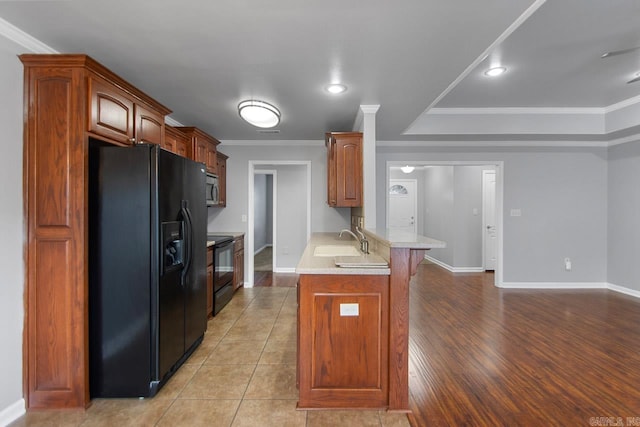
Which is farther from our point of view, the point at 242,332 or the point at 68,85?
the point at 242,332

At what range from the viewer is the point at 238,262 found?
4492mm

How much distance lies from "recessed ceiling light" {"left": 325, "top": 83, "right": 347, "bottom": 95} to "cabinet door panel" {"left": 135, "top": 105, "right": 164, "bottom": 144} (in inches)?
60.2

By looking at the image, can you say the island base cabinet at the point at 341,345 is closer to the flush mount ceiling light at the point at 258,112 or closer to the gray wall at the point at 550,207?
the flush mount ceiling light at the point at 258,112

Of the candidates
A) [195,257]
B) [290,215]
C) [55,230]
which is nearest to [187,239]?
[195,257]

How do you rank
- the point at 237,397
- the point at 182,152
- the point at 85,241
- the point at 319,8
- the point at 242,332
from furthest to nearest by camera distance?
the point at 182,152
the point at 242,332
the point at 237,397
the point at 85,241
the point at 319,8

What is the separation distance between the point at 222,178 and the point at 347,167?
2.21 meters

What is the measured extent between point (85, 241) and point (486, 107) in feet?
14.8

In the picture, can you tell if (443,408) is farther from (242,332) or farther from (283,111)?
(283,111)

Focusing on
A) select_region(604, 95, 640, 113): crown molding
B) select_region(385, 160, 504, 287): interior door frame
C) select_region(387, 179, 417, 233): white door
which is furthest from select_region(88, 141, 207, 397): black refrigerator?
select_region(387, 179, 417, 233): white door

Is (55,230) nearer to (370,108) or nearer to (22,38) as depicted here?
(22,38)

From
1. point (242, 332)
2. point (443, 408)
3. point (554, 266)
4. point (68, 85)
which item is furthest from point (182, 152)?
point (554, 266)

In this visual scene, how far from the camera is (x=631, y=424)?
5.74ft

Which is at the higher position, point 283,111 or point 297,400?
point 283,111

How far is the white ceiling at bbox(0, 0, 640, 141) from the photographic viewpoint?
1.66 meters
